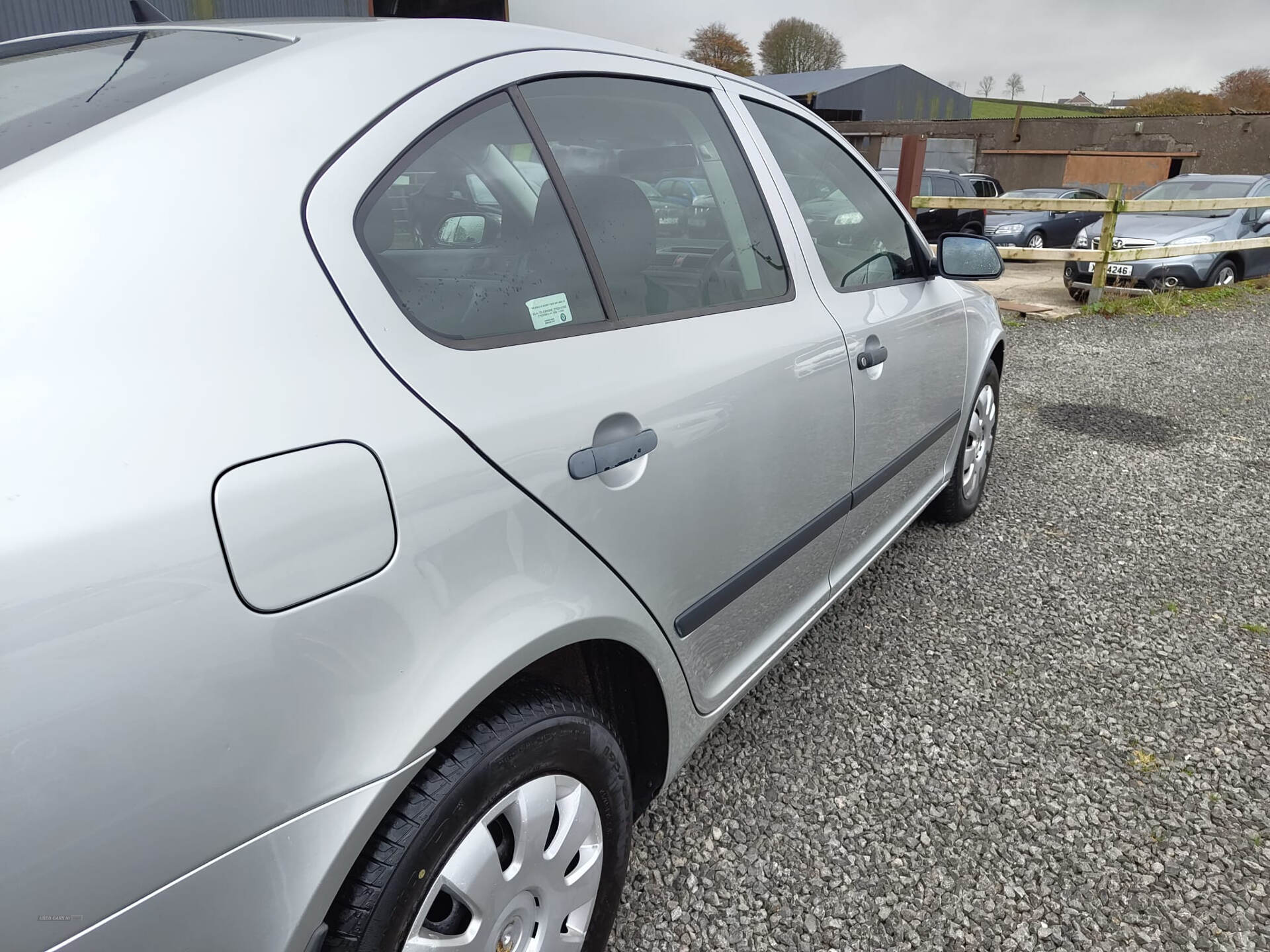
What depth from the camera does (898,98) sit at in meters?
44.4

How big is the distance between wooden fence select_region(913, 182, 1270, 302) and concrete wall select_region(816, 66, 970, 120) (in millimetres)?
32969

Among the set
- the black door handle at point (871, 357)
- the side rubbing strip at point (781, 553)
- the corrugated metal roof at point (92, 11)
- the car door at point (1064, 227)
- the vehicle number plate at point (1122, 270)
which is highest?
the corrugated metal roof at point (92, 11)

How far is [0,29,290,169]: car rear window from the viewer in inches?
44.7

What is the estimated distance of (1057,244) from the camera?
15.4 m

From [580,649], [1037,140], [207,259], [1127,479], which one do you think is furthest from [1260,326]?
[1037,140]

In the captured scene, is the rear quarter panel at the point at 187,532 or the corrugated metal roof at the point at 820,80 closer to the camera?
the rear quarter panel at the point at 187,532

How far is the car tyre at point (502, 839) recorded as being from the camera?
108 centimetres

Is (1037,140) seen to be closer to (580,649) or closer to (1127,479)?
(1127,479)

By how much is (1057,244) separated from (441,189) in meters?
16.6

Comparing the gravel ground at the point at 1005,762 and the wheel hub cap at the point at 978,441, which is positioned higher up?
the wheel hub cap at the point at 978,441

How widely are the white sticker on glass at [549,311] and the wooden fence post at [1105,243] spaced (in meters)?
8.82

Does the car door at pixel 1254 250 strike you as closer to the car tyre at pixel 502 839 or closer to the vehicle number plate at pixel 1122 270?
the vehicle number plate at pixel 1122 270

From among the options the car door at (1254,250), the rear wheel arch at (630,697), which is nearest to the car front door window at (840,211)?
the rear wheel arch at (630,697)

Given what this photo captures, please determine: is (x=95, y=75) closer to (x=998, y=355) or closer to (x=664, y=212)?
(x=664, y=212)
